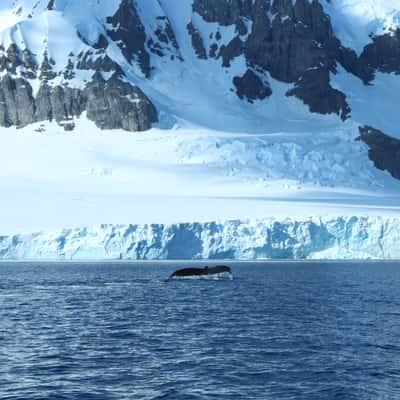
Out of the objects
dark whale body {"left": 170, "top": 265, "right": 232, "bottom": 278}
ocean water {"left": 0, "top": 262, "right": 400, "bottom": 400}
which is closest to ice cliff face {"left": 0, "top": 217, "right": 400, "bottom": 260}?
dark whale body {"left": 170, "top": 265, "right": 232, "bottom": 278}

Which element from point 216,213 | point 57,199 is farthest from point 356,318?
point 57,199

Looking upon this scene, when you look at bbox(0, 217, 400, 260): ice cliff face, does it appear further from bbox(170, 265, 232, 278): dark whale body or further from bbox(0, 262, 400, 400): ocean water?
bbox(0, 262, 400, 400): ocean water

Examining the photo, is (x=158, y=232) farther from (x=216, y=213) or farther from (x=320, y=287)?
(x=320, y=287)

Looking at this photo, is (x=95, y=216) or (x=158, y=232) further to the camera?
(x=95, y=216)

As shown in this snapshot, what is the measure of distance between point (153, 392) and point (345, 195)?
159535 millimetres

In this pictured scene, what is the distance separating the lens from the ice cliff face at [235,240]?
5492 inches

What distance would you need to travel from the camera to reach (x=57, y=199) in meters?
186

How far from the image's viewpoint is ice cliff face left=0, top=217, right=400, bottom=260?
458 ft

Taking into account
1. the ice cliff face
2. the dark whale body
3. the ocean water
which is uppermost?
the ice cliff face

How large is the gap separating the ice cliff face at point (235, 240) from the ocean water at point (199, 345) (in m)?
60.2

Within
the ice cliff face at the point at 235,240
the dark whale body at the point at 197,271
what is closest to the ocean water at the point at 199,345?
the dark whale body at the point at 197,271

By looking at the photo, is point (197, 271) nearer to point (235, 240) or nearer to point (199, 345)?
point (235, 240)

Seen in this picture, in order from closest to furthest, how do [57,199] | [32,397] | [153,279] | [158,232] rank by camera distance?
[32,397] < [153,279] < [158,232] < [57,199]

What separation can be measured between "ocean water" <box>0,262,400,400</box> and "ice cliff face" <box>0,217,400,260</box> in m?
60.2
